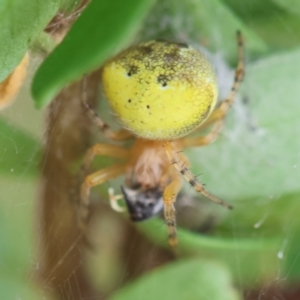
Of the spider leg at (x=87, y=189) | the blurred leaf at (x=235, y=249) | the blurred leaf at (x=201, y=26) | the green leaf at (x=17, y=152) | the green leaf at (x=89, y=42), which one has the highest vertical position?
the green leaf at (x=89, y=42)

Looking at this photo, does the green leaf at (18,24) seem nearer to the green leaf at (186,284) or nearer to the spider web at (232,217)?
the spider web at (232,217)

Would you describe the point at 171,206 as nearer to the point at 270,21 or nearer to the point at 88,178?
the point at 88,178

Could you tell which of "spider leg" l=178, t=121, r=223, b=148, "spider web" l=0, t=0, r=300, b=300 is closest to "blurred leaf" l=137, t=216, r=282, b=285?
"spider web" l=0, t=0, r=300, b=300

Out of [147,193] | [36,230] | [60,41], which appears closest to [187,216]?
[147,193]

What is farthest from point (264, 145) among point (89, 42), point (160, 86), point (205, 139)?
point (89, 42)

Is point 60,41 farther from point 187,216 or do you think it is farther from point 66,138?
point 187,216

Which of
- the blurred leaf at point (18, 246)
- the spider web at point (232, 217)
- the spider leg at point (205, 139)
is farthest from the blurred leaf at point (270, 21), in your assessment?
the blurred leaf at point (18, 246)

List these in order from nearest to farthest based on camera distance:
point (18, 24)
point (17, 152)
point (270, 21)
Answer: point (18, 24) < point (17, 152) < point (270, 21)
